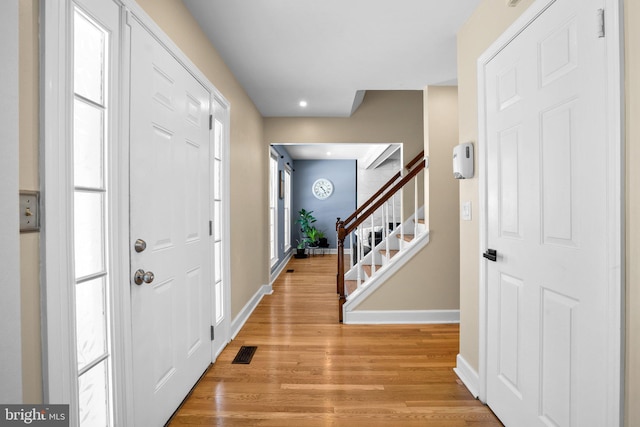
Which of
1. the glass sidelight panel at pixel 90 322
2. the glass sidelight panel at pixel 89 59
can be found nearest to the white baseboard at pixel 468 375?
the glass sidelight panel at pixel 90 322

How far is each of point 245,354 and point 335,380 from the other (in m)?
0.81

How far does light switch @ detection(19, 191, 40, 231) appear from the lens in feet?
2.97

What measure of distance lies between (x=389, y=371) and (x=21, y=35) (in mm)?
2572

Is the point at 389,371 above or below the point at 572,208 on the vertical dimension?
below

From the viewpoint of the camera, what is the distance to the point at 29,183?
93cm

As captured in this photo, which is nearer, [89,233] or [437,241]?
[89,233]

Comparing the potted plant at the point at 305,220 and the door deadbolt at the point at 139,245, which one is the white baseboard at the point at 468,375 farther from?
the potted plant at the point at 305,220

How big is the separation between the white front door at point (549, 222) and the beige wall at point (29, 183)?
185 centimetres

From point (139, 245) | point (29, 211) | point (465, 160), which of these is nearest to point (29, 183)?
point (29, 211)

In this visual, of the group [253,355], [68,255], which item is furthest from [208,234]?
[68,255]

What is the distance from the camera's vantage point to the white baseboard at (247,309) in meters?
2.94

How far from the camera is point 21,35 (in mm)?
902

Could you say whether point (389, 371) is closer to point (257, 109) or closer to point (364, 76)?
point (364, 76)

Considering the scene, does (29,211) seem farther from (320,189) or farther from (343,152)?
(320,189)
